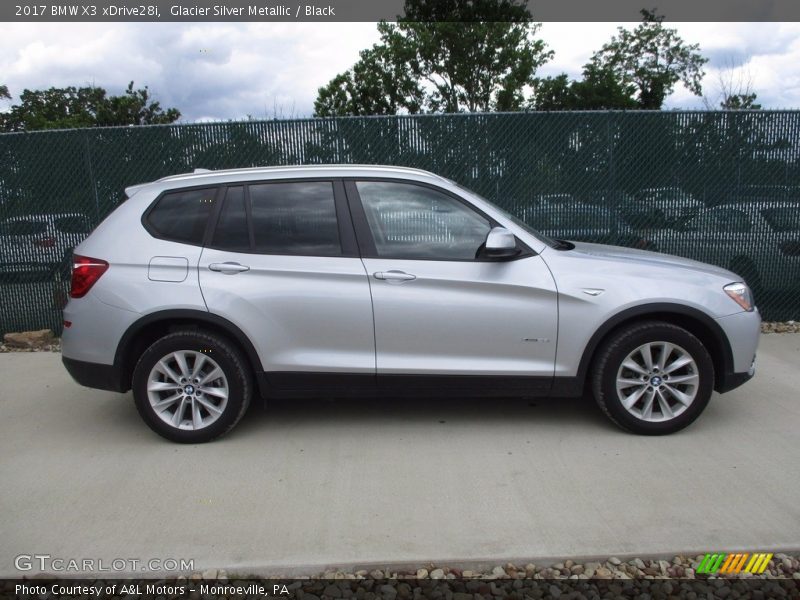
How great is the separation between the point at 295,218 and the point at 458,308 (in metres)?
1.23

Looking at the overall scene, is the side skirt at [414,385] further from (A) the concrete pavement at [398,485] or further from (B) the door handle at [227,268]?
(B) the door handle at [227,268]

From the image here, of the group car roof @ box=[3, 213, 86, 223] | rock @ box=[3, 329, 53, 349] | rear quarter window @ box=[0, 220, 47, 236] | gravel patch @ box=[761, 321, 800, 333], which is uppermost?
car roof @ box=[3, 213, 86, 223]

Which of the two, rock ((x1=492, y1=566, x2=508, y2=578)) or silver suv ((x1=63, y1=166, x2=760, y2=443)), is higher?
silver suv ((x1=63, y1=166, x2=760, y2=443))

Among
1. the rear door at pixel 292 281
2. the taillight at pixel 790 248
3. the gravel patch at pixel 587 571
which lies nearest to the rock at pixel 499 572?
the gravel patch at pixel 587 571

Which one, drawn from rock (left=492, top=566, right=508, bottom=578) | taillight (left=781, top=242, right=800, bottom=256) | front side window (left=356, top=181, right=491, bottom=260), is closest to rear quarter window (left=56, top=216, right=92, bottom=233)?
front side window (left=356, top=181, right=491, bottom=260)

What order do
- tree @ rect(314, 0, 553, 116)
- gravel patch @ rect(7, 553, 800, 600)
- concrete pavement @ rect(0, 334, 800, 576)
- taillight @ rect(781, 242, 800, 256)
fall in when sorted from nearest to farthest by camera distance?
gravel patch @ rect(7, 553, 800, 600) < concrete pavement @ rect(0, 334, 800, 576) < taillight @ rect(781, 242, 800, 256) < tree @ rect(314, 0, 553, 116)

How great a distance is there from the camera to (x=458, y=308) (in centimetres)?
440

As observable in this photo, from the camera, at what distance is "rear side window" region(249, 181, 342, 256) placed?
452 centimetres

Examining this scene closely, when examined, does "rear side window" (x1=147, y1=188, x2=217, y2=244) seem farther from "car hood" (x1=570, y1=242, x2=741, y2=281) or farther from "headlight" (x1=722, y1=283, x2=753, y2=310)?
"headlight" (x1=722, y1=283, x2=753, y2=310)

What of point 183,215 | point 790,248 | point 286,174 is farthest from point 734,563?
point 790,248

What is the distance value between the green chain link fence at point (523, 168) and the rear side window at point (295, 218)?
108 inches

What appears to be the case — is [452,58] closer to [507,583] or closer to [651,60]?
[651,60]

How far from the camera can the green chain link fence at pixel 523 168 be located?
730 cm

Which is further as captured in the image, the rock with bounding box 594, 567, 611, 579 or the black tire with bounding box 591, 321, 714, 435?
the black tire with bounding box 591, 321, 714, 435
